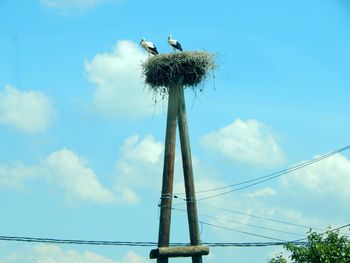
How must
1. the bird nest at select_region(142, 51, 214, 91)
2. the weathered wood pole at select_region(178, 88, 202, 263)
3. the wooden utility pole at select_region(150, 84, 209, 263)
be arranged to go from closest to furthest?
1. the wooden utility pole at select_region(150, 84, 209, 263)
2. the weathered wood pole at select_region(178, 88, 202, 263)
3. the bird nest at select_region(142, 51, 214, 91)

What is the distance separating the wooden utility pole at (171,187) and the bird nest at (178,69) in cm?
23

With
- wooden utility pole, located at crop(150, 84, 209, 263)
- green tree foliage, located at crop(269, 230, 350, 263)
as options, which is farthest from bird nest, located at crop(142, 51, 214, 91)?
green tree foliage, located at crop(269, 230, 350, 263)

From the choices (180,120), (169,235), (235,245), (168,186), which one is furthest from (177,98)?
(235,245)

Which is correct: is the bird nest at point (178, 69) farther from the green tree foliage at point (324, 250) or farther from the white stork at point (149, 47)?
the green tree foliage at point (324, 250)

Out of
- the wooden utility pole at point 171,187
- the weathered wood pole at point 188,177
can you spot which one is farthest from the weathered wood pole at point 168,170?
the weathered wood pole at point 188,177

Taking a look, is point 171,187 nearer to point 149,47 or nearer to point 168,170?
point 168,170

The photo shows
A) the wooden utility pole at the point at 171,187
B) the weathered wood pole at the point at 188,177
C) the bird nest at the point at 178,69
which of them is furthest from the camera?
the bird nest at the point at 178,69

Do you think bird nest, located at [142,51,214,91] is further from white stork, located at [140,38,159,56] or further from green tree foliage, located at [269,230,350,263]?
green tree foliage, located at [269,230,350,263]

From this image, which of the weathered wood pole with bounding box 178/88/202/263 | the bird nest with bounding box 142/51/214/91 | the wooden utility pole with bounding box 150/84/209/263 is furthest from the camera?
the bird nest with bounding box 142/51/214/91

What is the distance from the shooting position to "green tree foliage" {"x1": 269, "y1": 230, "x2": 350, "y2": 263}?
16.1 meters

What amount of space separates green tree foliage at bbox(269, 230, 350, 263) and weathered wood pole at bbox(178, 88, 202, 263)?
249cm

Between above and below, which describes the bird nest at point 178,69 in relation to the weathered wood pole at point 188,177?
above

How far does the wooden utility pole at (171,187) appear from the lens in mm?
15312

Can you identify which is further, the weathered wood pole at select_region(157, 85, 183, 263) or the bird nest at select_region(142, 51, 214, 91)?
the bird nest at select_region(142, 51, 214, 91)
